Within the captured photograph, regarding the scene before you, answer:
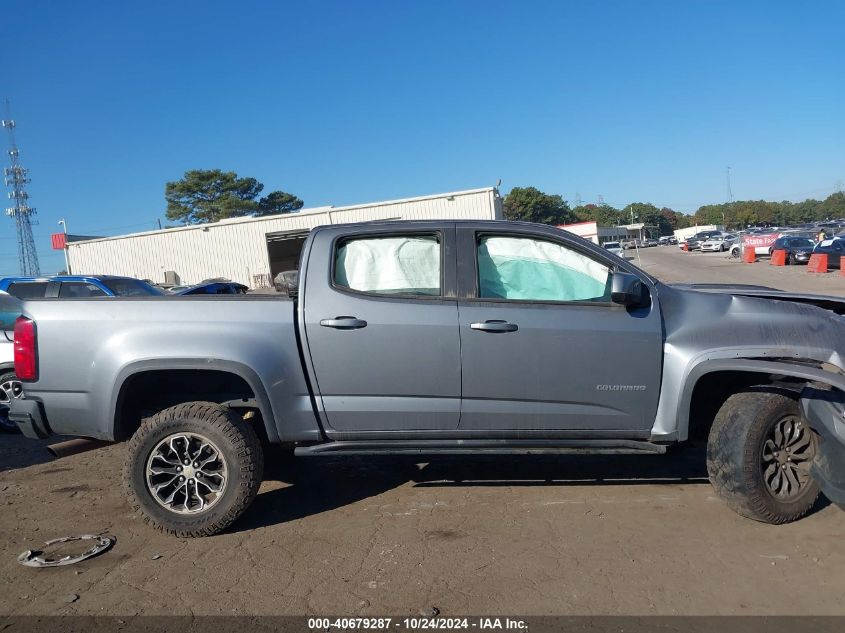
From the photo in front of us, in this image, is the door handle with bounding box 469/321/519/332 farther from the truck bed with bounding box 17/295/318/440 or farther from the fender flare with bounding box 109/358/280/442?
the fender flare with bounding box 109/358/280/442

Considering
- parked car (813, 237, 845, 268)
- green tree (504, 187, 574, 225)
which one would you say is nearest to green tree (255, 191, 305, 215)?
green tree (504, 187, 574, 225)

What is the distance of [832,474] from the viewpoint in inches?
148

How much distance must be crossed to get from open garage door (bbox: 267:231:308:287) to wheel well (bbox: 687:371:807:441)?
106 ft

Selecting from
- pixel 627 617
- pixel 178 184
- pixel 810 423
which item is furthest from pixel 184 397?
pixel 178 184

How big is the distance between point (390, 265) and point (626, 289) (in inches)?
58.6

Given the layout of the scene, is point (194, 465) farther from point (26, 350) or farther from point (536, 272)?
point (536, 272)

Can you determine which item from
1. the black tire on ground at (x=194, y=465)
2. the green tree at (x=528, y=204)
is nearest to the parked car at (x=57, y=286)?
the black tire on ground at (x=194, y=465)

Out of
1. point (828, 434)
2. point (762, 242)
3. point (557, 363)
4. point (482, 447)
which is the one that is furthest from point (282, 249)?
→ point (828, 434)

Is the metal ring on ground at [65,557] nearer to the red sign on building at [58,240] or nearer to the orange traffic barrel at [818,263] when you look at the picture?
the orange traffic barrel at [818,263]

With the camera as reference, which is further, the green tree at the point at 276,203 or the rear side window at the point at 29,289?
the green tree at the point at 276,203

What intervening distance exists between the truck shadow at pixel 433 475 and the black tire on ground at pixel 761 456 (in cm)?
59

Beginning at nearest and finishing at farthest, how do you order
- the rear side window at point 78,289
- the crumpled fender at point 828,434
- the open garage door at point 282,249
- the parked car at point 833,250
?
the crumpled fender at point 828,434, the rear side window at point 78,289, the parked car at point 833,250, the open garage door at point 282,249

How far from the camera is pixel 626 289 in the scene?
3.96 metres

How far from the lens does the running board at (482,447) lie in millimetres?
4109
